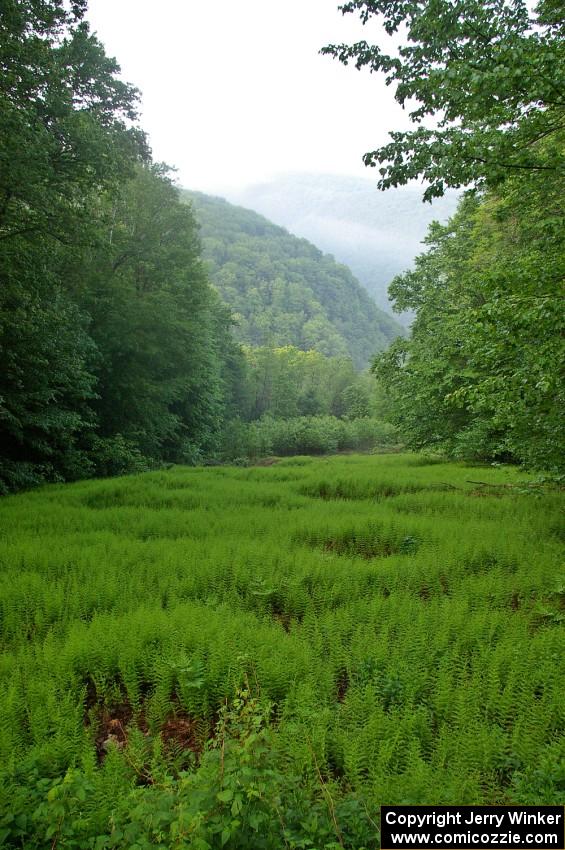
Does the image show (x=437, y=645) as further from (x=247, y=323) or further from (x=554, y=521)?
(x=247, y=323)

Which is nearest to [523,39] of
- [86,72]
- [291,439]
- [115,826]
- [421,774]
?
[421,774]

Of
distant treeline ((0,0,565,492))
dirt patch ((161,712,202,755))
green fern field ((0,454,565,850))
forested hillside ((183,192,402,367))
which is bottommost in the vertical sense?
dirt patch ((161,712,202,755))

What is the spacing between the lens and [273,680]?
3.98 meters

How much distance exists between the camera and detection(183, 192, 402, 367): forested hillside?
135 metres

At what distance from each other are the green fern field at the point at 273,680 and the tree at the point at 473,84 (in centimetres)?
535

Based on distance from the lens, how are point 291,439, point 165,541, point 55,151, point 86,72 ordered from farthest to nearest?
point 291,439, point 86,72, point 55,151, point 165,541

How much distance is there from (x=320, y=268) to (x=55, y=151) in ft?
586

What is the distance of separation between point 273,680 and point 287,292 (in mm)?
153315

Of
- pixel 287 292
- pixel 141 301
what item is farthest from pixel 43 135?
pixel 287 292

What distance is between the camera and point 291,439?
4959 centimetres

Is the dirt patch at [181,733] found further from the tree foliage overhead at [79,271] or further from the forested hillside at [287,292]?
the forested hillside at [287,292]

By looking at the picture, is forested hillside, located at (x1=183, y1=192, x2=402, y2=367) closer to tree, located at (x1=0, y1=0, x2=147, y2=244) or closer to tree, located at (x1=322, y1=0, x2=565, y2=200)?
tree, located at (x1=0, y1=0, x2=147, y2=244)

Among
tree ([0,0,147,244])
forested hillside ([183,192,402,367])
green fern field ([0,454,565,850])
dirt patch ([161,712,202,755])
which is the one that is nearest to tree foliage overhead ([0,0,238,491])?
tree ([0,0,147,244])

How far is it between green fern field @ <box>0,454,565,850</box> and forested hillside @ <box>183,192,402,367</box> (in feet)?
367
